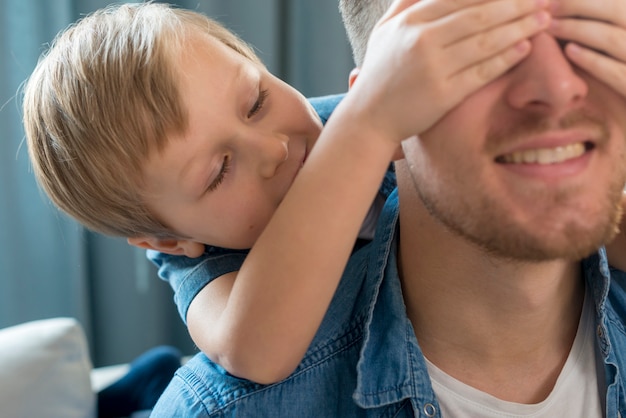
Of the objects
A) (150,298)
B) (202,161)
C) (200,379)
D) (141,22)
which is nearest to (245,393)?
(200,379)

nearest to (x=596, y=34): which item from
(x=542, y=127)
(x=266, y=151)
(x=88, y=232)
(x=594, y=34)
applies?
(x=594, y=34)

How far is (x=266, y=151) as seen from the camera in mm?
994

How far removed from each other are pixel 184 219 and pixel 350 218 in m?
0.33

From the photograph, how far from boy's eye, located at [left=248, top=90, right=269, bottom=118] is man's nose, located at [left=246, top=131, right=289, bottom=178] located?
0.04 metres

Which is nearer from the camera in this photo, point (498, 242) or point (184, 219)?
point (498, 242)

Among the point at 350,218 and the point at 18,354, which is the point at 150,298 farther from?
the point at 350,218

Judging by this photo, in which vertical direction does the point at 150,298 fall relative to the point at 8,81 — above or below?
below

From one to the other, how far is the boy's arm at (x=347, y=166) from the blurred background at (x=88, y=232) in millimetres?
1174

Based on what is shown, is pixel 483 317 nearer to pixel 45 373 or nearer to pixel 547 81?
pixel 547 81

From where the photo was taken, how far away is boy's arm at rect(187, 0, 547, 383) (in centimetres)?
72

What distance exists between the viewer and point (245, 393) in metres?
0.94

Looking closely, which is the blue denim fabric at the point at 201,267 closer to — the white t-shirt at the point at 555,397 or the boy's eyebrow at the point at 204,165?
the boy's eyebrow at the point at 204,165

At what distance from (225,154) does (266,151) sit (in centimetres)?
6

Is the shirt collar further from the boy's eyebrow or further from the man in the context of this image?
the boy's eyebrow
